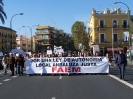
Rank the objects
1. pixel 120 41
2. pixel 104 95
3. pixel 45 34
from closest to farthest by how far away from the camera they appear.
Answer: pixel 104 95, pixel 120 41, pixel 45 34

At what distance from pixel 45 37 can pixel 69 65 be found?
354 feet

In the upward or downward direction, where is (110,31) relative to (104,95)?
upward

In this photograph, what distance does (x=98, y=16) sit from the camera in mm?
75125

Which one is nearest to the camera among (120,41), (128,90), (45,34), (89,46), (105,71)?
(128,90)

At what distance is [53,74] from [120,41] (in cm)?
5550

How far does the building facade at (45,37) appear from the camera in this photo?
12750cm

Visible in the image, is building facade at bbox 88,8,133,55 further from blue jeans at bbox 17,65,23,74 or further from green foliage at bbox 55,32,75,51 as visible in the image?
blue jeans at bbox 17,65,23,74

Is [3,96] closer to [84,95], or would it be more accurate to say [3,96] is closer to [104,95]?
[84,95]

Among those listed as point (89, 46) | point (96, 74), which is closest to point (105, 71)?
point (96, 74)

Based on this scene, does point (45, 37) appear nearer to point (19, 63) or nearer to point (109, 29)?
point (109, 29)

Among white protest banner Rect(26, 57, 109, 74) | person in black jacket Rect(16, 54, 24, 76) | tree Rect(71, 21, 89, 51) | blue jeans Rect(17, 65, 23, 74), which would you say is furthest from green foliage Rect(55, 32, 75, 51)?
white protest banner Rect(26, 57, 109, 74)

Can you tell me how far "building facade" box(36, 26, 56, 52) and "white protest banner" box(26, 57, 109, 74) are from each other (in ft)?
344

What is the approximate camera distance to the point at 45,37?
128875 mm

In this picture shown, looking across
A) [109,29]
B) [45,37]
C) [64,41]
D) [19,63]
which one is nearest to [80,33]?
[109,29]
